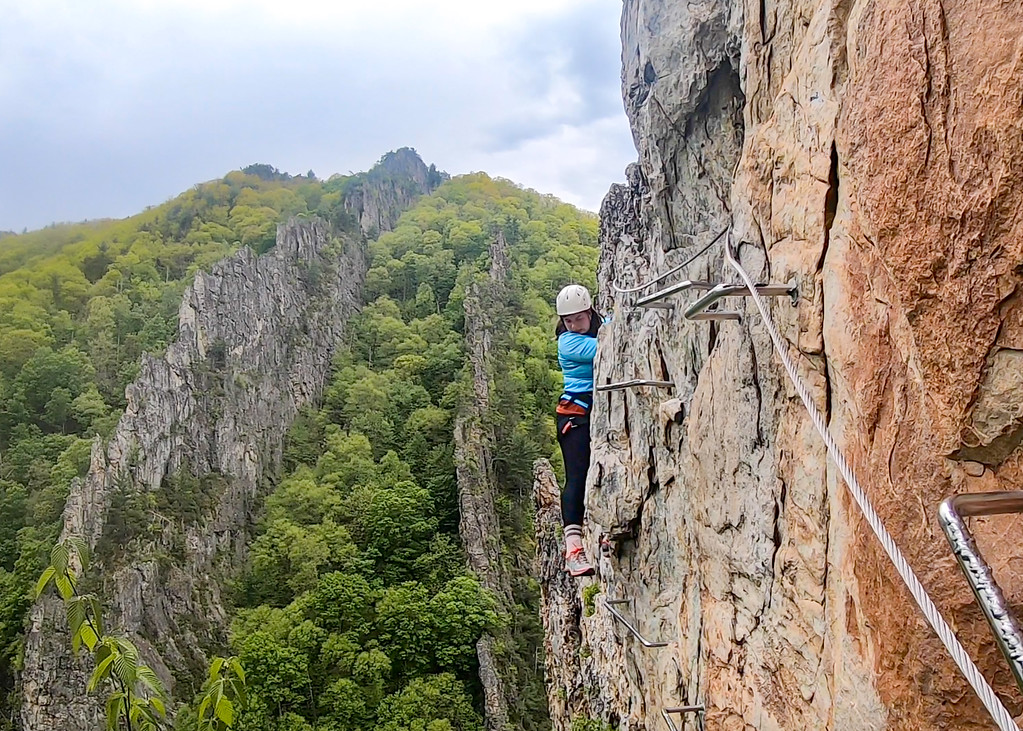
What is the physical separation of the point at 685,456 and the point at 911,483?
8.67ft

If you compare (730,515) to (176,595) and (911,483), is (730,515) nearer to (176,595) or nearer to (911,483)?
(911,483)

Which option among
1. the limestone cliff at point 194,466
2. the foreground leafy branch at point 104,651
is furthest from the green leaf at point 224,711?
the limestone cliff at point 194,466

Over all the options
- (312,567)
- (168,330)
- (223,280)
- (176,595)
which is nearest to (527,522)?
(312,567)

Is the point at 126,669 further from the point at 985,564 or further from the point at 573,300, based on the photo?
the point at 573,300

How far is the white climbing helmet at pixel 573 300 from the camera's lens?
594 centimetres

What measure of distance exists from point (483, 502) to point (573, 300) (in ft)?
82.5

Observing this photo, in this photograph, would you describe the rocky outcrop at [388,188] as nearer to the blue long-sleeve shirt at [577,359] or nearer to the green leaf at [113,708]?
the blue long-sleeve shirt at [577,359]

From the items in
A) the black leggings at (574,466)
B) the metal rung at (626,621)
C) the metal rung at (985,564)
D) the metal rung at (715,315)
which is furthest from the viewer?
the black leggings at (574,466)

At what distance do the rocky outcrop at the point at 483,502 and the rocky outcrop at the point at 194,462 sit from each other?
1067cm

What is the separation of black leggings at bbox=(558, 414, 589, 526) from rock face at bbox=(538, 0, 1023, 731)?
0.61 meters

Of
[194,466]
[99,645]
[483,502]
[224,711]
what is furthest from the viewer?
[194,466]

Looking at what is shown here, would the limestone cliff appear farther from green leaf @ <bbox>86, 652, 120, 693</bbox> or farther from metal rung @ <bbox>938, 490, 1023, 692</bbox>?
metal rung @ <bbox>938, 490, 1023, 692</bbox>

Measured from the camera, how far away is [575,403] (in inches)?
260

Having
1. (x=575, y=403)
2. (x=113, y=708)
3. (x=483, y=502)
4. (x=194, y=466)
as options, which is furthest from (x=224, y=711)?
(x=194, y=466)
